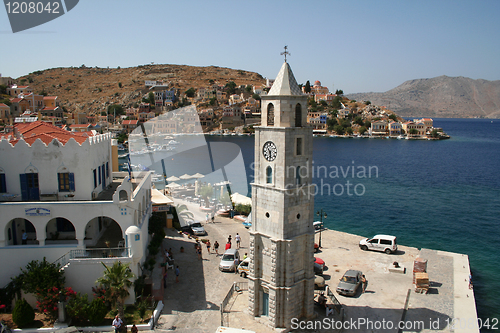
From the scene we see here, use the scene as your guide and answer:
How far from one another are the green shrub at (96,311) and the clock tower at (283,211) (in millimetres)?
6005

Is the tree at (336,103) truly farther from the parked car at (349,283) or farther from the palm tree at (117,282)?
the palm tree at (117,282)

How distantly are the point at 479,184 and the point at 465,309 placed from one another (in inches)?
2249

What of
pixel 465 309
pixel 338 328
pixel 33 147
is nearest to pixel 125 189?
pixel 33 147

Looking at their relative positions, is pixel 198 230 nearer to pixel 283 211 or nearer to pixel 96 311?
pixel 96 311

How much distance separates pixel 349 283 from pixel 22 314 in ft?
47.6

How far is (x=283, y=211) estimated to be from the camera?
553 inches

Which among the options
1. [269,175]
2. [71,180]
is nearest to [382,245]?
[269,175]

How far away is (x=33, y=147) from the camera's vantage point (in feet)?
55.5

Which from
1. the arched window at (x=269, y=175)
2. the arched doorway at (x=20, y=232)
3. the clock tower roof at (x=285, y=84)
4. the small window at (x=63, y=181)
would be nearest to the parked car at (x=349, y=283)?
the arched window at (x=269, y=175)

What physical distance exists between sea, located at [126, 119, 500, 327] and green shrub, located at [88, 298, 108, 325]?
20236 millimetres

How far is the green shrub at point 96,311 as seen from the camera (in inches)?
562

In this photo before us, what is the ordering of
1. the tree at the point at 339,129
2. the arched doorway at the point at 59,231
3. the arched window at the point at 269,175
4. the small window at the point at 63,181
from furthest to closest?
the tree at the point at 339,129 → the arched doorway at the point at 59,231 → the small window at the point at 63,181 → the arched window at the point at 269,175

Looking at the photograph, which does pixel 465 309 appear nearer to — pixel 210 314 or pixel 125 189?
pixel 210 314

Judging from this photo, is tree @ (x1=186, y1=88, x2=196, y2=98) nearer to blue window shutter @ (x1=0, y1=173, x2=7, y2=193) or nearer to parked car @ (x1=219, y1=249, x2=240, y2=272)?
parked car @ (x1=219, y1=249, x2=240, y2=272)
